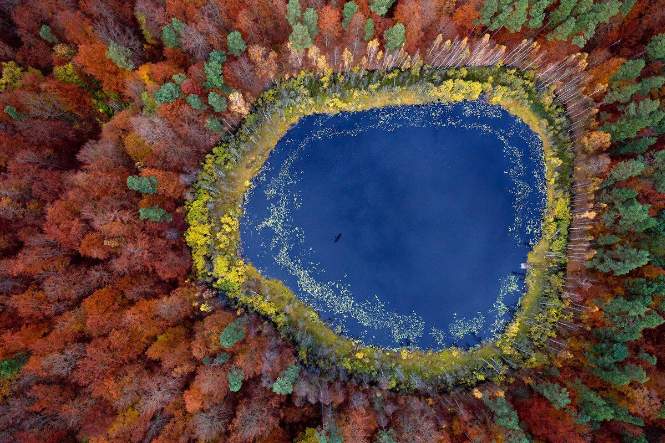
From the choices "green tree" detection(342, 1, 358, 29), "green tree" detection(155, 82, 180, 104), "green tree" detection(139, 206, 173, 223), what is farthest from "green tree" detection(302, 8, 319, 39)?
"green tree" detection(139, 206, 173, 223)

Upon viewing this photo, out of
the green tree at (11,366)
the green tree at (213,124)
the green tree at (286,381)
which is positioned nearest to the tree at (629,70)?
the green tree at (213,124)

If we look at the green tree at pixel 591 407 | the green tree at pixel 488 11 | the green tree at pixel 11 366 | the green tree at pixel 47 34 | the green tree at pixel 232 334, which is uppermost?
the green tree at pixel 488 11

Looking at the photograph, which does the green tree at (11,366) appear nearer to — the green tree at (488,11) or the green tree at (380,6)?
the green tree at (380,6)

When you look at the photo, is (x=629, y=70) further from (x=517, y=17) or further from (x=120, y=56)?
(x=120, y=56)

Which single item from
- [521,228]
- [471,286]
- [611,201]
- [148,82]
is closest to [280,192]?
[148,82]

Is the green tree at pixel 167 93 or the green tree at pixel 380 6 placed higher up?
the green tree at pixel 380 6

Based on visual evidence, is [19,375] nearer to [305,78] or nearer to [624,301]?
[305,78]

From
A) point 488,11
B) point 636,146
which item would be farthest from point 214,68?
point 636,146
